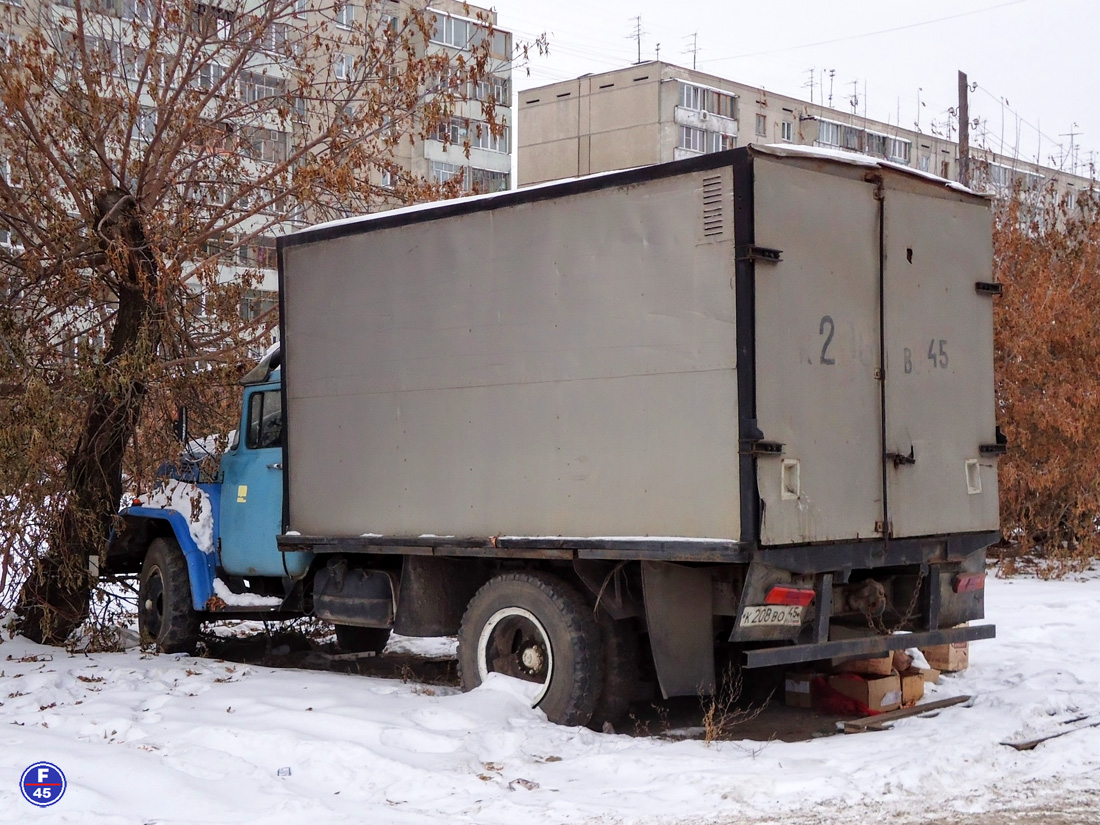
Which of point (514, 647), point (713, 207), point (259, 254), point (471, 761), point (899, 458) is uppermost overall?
point (259, 254)

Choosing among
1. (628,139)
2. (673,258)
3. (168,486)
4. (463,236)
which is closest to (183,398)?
(168,486)

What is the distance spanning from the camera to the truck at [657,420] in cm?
707

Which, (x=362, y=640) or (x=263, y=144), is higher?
(x=263, y=144)

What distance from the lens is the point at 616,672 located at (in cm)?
790

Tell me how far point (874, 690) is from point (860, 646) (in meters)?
0.78

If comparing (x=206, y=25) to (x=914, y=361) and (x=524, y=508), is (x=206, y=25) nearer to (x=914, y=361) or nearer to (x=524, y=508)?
(x=524, y=508)

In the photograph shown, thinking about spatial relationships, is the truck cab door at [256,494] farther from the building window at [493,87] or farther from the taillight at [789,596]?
the taillight at [789,596]

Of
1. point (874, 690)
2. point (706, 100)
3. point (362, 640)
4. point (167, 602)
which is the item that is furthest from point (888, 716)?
point (706, 100)

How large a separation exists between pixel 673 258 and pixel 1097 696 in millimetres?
3888

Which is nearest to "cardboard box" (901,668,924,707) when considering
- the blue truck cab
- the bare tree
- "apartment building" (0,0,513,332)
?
the blue truck cab

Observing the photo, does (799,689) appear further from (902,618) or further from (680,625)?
(680,625)

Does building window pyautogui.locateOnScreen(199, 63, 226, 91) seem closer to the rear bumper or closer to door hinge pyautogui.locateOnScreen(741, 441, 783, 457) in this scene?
door hinge pyautogui.locateOnScreen(741, 441, 783, 457)

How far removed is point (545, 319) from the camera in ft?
25.8

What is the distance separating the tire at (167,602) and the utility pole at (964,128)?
1353cm
